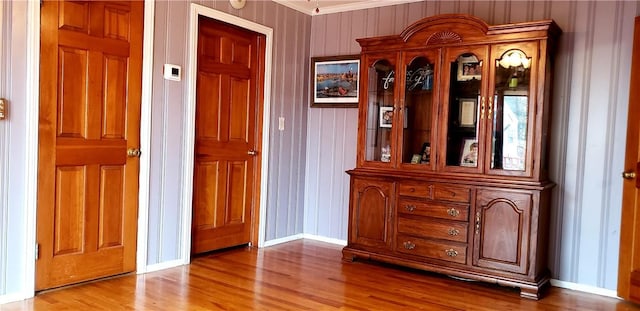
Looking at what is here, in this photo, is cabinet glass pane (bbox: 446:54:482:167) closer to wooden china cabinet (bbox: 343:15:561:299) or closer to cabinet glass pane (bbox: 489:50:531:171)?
wooden china cabinet (bbox: 343:15:561:299)

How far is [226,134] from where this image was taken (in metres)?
4.15

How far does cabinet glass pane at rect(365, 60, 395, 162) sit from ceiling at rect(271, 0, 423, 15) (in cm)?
76

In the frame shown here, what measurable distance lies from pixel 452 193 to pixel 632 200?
1119 millimetres

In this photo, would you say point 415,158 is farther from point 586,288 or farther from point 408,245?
point 586,288

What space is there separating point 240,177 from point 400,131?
1.45 m

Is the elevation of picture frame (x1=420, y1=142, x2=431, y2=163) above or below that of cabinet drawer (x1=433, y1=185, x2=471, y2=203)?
above

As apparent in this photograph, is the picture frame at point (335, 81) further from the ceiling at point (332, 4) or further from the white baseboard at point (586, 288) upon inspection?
the white baseboard at point (586, 288)

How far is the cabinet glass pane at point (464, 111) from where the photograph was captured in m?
3.53

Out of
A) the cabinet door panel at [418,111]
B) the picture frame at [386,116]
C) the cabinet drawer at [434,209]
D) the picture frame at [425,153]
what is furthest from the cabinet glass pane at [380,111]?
the cabinet drawer at [434,209]

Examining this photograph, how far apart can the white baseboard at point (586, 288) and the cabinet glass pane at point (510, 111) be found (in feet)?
3.07

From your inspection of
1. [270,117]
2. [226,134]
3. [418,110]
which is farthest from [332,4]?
[226,134]

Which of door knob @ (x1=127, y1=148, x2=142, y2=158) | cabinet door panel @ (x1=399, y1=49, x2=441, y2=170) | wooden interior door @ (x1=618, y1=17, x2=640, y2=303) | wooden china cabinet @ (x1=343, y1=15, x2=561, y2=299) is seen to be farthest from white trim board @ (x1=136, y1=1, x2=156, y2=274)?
wooden interior door @ (x1=618, y1=17, x2=640, y2=303)

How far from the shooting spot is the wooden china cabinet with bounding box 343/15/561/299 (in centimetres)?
331

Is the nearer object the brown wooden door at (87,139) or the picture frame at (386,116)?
the brown wooden door at (87,139)
